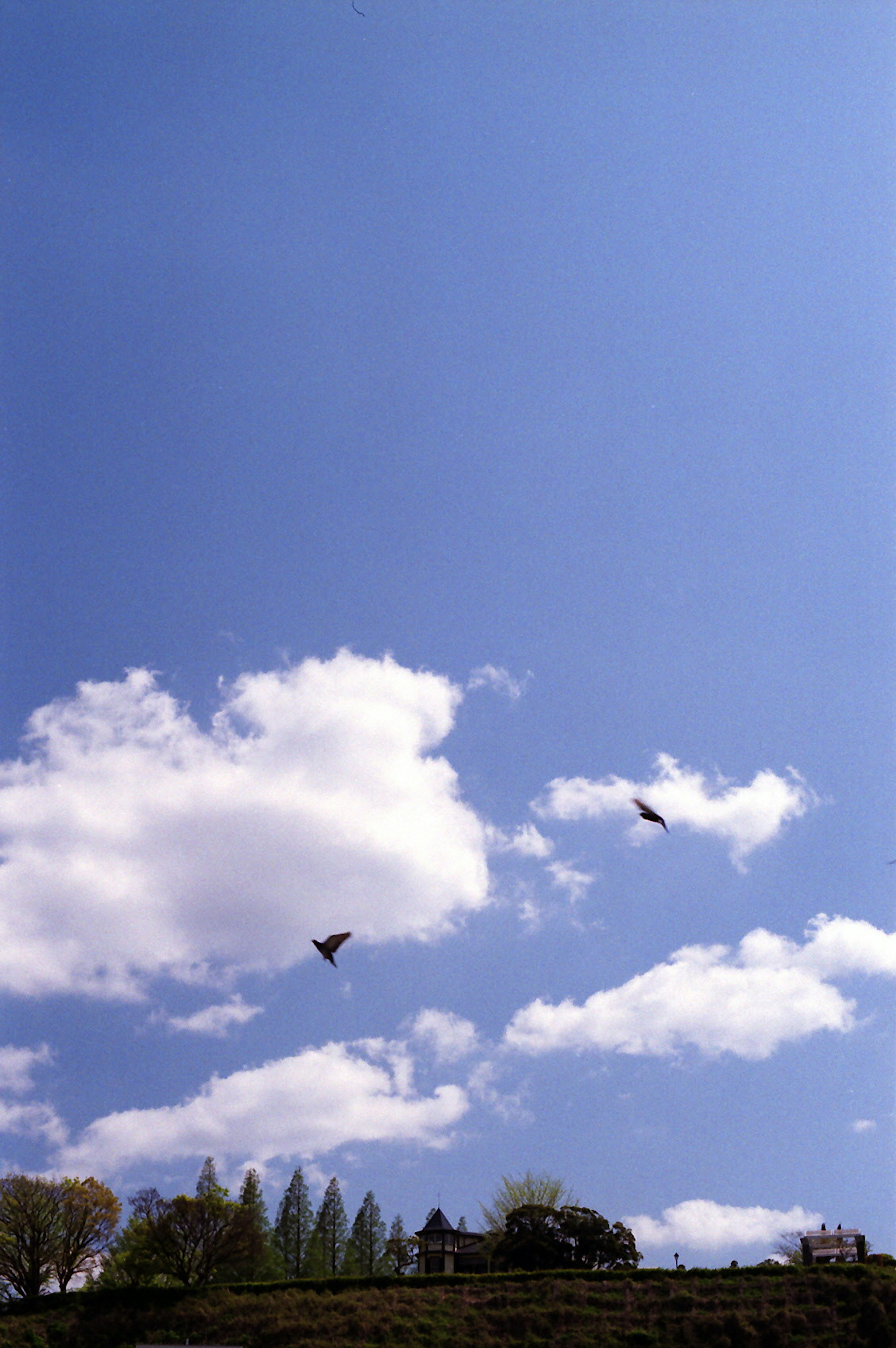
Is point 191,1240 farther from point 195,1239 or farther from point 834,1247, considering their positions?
point 834,1247

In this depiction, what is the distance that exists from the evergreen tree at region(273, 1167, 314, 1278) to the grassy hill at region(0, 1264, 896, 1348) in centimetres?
2902

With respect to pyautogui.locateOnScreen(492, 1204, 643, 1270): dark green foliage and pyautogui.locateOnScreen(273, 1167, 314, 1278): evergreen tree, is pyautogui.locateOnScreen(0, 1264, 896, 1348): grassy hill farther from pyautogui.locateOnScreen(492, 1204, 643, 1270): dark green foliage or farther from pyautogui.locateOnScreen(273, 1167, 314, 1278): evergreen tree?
pyautogui.locateOnScreen(273, 1167, 314, 1278): evergreen tree

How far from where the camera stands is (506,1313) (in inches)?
1617

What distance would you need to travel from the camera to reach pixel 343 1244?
74062 millimetres

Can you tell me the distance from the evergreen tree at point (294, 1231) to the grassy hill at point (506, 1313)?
1143 inches

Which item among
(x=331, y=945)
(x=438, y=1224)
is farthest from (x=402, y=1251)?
(x=331, y=945)

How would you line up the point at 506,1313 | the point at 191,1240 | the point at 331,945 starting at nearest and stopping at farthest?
the point at 331,945 < the point at 506,1313 < the point at 191,1240

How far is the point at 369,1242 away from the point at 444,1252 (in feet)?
58.3

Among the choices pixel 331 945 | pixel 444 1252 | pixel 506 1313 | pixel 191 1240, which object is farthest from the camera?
pixel 444 1252

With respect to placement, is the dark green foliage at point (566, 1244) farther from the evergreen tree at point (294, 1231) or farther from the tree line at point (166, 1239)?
the evergreen tree at point (294, 1231)

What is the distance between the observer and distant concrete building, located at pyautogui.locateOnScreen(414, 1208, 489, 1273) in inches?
2488

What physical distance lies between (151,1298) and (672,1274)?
75.2 feet

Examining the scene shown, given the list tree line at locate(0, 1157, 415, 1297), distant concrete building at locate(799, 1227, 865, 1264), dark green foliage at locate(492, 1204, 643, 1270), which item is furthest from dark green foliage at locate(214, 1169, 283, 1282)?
distant concrete building at locate(799, 1227, 865, 1264)

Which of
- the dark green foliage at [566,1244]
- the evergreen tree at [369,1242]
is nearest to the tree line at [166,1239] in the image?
the dark green foliage at [566,1244]
